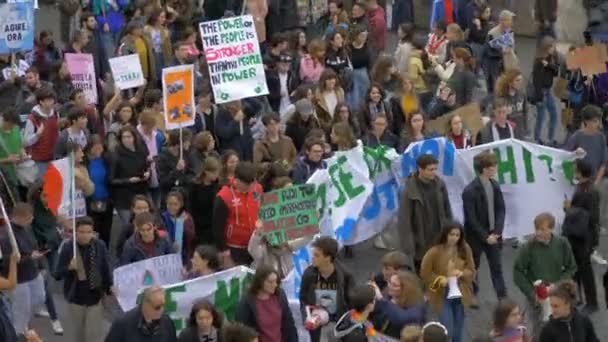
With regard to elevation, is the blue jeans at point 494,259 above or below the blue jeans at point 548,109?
below

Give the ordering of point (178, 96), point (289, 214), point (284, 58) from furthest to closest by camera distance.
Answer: point (284, 58), point (178, 96), point (289, 214)

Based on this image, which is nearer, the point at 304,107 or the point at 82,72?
the point at 304,107

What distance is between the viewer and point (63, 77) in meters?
17.0

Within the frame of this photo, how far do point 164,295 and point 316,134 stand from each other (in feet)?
12.2

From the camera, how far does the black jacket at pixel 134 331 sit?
10.3m

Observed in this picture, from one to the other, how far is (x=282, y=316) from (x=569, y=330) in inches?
75.2

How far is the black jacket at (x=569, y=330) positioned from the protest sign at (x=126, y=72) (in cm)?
753

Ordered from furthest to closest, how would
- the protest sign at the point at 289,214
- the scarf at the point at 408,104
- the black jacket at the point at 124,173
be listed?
the scarf at the point at 408,104 → the black jacket at the point at 124,173 → the protest sign at the point at 289,214

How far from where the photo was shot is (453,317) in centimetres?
1182

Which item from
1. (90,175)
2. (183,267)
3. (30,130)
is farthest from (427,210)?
(30,130)

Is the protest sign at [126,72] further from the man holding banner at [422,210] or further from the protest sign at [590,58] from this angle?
the man holding banner at [422,210]

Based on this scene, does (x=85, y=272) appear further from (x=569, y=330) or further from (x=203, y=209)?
(x=569, y=330)

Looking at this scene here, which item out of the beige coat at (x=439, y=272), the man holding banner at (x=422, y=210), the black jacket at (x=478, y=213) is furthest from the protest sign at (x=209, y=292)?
the black jacket at (x=478, y=213)

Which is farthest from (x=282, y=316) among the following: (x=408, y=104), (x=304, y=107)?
(x=408, y=104)
